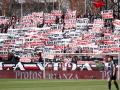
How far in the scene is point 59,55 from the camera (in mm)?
45188

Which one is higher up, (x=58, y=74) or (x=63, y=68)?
(x=63, y=68)

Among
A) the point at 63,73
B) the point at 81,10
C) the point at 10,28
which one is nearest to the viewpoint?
the point at 63,73

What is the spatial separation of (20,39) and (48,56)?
10.3 metres

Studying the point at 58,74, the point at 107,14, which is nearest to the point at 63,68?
the point at 58,74

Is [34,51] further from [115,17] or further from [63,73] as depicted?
[115,17]

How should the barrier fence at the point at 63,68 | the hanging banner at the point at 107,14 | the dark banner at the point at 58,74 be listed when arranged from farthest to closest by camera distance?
the hanging banner at the point at 107,14 < the barrier fence at the point at 63,68 < the dark banner at the point at 58,74

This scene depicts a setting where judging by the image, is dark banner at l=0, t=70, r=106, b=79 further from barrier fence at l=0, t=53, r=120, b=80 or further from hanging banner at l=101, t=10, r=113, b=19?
hanging banner at l=101, t=10, r=113, b=19

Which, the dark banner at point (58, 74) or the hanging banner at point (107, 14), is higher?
the hanging banner at point (107, 14)

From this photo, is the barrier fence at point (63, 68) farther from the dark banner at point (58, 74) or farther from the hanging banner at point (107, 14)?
the hanging banner at point (107, 14)

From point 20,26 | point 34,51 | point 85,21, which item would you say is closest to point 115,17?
point 85,21

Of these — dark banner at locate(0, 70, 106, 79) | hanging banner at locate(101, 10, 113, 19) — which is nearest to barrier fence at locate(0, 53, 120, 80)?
dark banner at locate(0, 70, 106, 79)

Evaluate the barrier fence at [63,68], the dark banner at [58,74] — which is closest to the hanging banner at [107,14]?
the barrier fence at [63,68]

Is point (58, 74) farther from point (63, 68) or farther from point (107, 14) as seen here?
point (107, 14)

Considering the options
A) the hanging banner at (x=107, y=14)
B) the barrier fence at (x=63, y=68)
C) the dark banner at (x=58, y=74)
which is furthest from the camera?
the hanging banner at (x=107, y=14)
